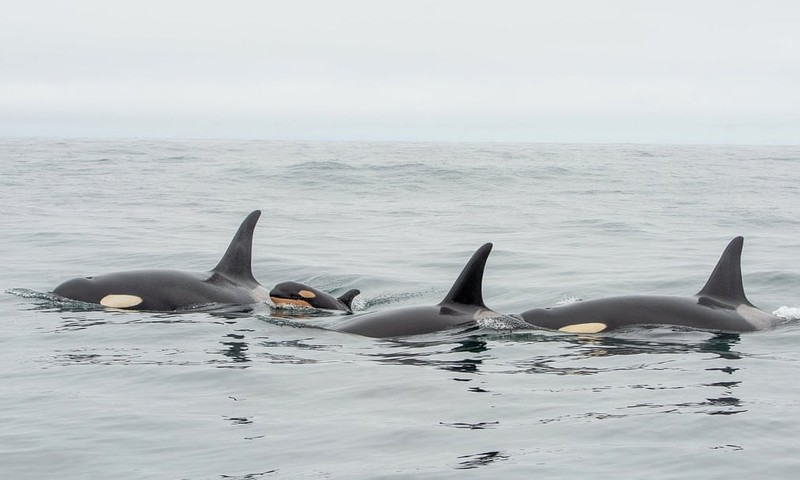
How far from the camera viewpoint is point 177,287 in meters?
13.4

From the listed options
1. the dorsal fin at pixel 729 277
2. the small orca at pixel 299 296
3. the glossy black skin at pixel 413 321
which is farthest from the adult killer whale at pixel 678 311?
the small orca at pixel 299 296

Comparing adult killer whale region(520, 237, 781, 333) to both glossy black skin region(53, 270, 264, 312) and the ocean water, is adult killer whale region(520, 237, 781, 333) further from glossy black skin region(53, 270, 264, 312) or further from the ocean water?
glossy black skin region(53, 270, 264, 312)

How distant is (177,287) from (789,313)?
765cm

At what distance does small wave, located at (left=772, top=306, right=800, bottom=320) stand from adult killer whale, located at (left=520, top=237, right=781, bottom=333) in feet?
2.16

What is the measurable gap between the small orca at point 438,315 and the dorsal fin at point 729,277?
8.51ft

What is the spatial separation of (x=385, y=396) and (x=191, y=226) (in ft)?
60.2

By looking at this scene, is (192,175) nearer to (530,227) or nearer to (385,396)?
(530,227)

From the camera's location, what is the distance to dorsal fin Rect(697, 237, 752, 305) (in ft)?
38.3

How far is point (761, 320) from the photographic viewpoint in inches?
466

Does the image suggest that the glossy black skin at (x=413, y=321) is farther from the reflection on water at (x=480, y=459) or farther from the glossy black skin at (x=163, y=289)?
the reflection on water at (x=480, y=459)

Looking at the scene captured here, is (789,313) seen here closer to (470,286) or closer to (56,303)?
(470,286)

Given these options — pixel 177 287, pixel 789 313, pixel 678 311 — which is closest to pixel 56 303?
pixel 177 287

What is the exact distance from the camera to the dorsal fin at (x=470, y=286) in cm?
1090

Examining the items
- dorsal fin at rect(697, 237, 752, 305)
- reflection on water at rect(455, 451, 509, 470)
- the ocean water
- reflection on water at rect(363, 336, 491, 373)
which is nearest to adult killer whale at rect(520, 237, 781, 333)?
dorsal fin at rect(697, 237, 752, 305)
